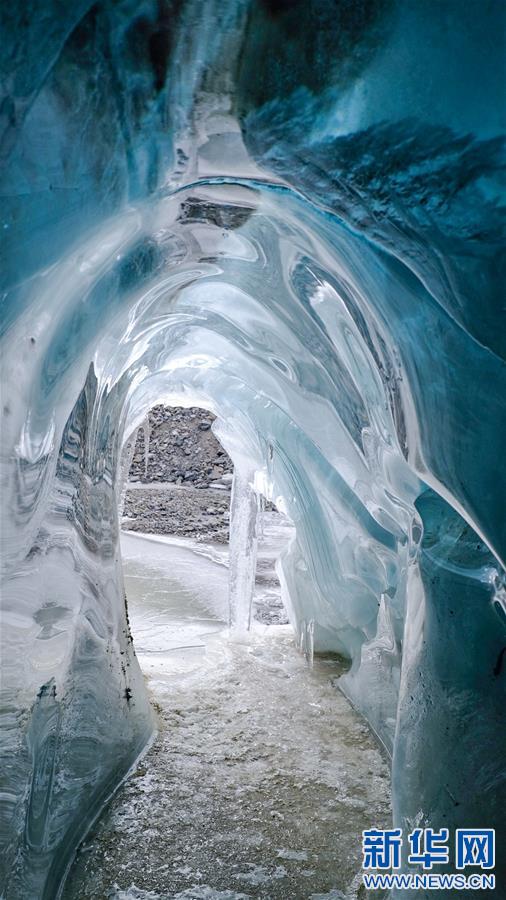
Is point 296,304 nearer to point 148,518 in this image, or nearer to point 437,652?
point 437,652

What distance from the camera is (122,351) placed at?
10.6ft

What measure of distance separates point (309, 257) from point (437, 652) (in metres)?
1.27

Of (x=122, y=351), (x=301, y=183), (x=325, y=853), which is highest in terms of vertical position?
(x=301, y=183)

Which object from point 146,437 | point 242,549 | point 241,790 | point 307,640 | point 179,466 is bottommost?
point 241,790

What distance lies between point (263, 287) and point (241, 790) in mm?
2151

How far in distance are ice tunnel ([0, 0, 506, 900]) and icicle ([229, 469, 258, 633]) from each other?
2551 millimetres

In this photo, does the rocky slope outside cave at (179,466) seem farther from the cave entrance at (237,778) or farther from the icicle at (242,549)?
the cave entrance at (237,778)

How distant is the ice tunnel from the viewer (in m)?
1.25

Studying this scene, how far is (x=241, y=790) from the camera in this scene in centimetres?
306

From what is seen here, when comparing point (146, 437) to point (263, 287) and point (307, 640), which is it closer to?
point (307, 640)

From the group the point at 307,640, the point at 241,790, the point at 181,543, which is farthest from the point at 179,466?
the point at 241,790

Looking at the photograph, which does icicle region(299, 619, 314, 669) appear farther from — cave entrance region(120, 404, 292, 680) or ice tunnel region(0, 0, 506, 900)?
ice tunnel region(0, 0, 506, 900)

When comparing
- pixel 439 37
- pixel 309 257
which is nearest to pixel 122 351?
pixel 309 257

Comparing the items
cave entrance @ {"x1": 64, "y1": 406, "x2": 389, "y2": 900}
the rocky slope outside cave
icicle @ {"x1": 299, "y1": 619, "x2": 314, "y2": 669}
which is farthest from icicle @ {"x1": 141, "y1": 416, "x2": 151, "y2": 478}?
icicle @ {"x1": 299, "y1": 619, "x2": 314, "y2": 669}
